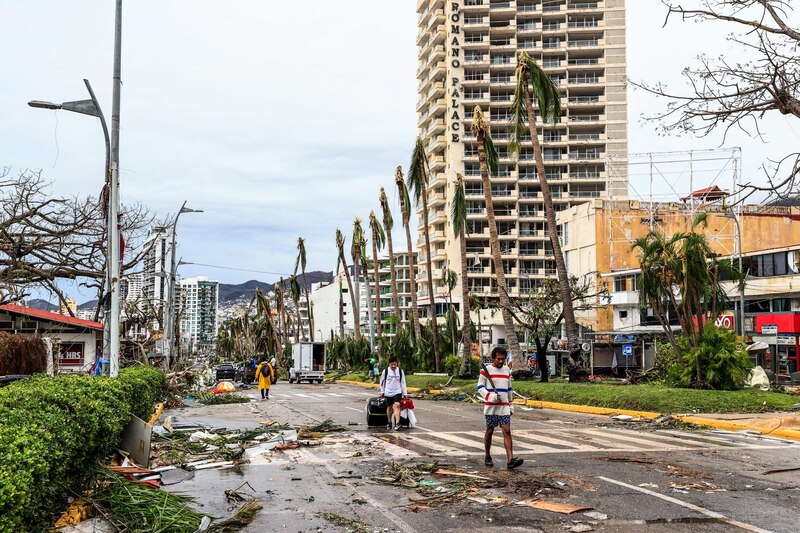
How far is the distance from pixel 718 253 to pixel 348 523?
4948 centimetres

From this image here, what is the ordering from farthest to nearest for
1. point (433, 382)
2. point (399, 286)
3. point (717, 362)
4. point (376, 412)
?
1. point (399, 286)
2. point (433, 382)
3. point (717, 362)
4. point (376, 412)

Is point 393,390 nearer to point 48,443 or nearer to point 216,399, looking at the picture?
point 48,443

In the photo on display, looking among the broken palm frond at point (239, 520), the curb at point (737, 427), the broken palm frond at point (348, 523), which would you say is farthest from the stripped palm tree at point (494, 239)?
the broken palm frond at point (348, 523)

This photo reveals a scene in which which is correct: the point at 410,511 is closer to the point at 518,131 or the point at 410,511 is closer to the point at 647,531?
the point at 647,531

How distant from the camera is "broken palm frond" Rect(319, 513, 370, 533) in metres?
7.91

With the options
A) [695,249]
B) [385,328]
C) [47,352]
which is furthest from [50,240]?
[385,328]

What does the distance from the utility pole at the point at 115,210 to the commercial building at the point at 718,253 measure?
24.6 metres

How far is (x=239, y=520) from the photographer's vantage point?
8.25 meters

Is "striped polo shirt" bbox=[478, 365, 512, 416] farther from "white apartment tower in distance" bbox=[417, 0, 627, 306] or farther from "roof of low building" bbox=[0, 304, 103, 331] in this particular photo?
"white apartment tower in distance" bbox=[417, 0, 627, 306]

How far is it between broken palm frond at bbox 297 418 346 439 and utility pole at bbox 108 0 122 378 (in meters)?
4.30

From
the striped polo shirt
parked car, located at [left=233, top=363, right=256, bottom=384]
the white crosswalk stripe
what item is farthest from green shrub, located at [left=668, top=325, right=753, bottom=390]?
parked car, located at [left=233, top=363, right=256, bottom=384]

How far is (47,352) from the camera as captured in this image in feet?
78.3

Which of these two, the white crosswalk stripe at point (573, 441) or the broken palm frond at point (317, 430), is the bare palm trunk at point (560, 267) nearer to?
the white crosswalk stripe at point (573, 441)

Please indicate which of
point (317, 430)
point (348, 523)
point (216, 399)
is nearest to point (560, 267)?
point (216, 399)
